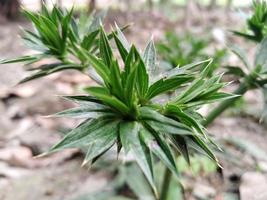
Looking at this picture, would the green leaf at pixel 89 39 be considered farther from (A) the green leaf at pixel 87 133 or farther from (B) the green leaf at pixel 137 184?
(B) the green leaf at pixel 137 184

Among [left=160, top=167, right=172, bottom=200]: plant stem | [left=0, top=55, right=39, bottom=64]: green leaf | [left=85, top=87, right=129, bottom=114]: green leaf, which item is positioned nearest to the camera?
[left=85, top=87, right=129, bottom=114]: green leaf

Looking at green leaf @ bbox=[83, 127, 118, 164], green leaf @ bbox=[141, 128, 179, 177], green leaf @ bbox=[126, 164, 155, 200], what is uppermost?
green leaf @ bbox=[83, 127, 118, 164]

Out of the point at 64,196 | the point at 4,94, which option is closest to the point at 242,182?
the point at 64,196

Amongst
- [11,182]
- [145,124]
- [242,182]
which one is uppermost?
[145,124]

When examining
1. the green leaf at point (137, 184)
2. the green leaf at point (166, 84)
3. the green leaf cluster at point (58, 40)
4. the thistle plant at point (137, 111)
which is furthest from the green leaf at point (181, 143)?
the green leaf at point (137, 184)

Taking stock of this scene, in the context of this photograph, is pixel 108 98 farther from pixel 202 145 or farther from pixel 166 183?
pixel 166 183

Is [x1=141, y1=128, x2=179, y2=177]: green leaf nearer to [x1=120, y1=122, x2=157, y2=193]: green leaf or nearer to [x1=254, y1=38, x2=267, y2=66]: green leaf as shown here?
[x1=120, y1=122, x2=157, y2=193]: green leaf

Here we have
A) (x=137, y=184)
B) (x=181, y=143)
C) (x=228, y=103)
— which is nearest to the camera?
(x=181, y=143)

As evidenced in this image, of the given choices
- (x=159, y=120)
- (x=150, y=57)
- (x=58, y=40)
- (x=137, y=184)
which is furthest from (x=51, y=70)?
(x=137, y=184)

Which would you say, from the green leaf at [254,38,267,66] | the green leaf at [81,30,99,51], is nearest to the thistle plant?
the green leaf at [81,30,99,51]

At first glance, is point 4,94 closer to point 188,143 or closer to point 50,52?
point 50,52

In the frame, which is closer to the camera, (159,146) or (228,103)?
(159,146)
